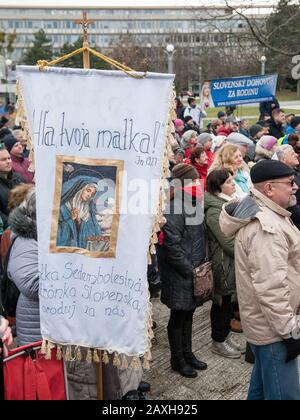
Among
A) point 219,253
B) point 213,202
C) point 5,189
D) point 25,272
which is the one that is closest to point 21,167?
point 5,189

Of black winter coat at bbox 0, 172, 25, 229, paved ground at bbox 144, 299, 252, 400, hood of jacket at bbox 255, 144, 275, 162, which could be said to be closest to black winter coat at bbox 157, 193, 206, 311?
paved ground at bbox 144, 299, 252, 400

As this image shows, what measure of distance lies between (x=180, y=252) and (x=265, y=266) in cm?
105

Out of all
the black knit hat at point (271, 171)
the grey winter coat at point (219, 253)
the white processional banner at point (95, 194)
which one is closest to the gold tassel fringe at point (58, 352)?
the white processional banner at point (95, 194)

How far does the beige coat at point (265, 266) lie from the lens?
244 cm

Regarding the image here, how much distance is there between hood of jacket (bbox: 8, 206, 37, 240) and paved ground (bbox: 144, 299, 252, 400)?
1.60 meters

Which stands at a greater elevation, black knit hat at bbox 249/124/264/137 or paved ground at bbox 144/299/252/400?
black knit hat at bbox 249/124/264/137

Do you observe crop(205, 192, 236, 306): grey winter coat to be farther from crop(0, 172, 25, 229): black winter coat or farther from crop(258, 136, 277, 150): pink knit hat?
crop(258, 136, 277, 150): pink knit hat

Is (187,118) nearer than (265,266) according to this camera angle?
No

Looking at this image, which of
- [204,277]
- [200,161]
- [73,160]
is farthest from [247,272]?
[200,161]

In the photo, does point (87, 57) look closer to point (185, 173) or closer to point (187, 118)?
point (185, 173)

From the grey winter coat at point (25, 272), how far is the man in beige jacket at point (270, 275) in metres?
1.18

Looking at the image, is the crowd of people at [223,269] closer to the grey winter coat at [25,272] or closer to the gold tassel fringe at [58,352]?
the grey winter coat at [25,272]

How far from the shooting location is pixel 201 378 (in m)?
3.58

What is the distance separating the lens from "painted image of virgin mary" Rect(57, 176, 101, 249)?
8.17 ft
